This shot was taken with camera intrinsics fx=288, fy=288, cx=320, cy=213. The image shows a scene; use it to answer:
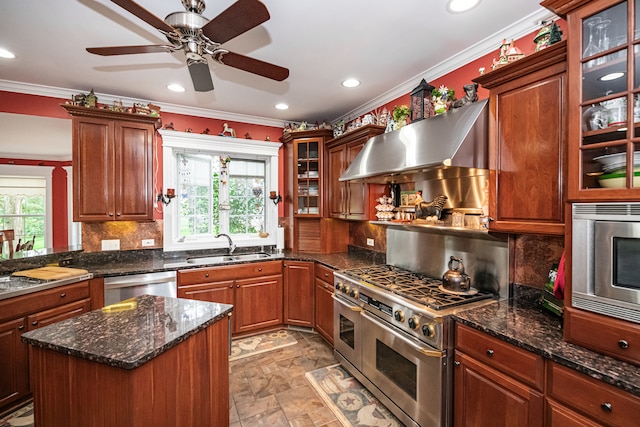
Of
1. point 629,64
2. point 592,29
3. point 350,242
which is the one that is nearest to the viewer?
point 629,64

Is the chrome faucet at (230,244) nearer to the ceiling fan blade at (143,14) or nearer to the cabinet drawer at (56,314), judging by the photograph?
the cabinet drawer at (56,314)

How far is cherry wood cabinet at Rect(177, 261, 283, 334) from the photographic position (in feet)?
10.2

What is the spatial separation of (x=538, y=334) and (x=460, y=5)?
1940 mm

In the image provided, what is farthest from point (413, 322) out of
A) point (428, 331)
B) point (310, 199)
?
point (310, 199)

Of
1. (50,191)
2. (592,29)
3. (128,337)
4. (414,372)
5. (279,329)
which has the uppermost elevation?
(592,29)

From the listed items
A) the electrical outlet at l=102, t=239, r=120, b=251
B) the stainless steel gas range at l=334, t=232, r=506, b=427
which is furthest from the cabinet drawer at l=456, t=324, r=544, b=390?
the electrical outlet at l=102, t=239, r=120, b=251

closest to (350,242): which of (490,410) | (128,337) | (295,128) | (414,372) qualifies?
(295,128)

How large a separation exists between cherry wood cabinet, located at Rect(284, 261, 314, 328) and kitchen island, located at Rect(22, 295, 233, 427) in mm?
1921

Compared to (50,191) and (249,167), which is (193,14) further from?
(50,191)

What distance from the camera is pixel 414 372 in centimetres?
193

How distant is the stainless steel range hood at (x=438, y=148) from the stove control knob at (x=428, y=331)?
3.33 ft

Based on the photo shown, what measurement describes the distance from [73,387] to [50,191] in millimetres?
3269

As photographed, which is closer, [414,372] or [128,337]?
[128,337]

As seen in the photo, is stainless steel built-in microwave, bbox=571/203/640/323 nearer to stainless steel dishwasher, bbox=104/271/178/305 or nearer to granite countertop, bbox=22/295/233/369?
granite countertop, bbox=22/295/233/369
